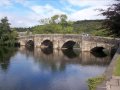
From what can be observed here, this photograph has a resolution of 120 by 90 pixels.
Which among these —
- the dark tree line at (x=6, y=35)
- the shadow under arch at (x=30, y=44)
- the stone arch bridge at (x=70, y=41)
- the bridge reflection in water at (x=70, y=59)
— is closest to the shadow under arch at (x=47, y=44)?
the stone arch bridge at (x=70, y=41)

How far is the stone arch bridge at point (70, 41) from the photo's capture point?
43.7 m

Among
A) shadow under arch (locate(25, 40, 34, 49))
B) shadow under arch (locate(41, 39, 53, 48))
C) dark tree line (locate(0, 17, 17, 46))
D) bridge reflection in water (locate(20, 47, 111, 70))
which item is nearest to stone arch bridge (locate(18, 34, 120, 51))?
shadow under arch (locate(41, 39, 53, 48))

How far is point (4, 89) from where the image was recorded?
61.6ft

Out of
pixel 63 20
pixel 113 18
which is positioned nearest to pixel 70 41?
pixel 63 20

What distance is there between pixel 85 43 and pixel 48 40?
1121cm

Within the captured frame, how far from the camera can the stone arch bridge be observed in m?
43.7

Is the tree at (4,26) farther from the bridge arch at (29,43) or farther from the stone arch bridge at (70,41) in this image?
the bridge arch at (29,43)

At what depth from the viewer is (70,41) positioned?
5234 centimetres

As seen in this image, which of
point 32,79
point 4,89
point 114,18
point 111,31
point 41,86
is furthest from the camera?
point 32,79

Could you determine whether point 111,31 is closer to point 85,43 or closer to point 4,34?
point 85,43

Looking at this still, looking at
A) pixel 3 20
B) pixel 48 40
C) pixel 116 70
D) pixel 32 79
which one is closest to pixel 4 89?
pixel 32 79

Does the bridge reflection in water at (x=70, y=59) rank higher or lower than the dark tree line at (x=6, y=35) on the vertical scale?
lower

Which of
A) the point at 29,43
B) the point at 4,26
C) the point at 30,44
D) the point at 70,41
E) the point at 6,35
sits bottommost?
the point at 30,44

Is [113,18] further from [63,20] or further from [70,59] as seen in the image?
[63,20]
